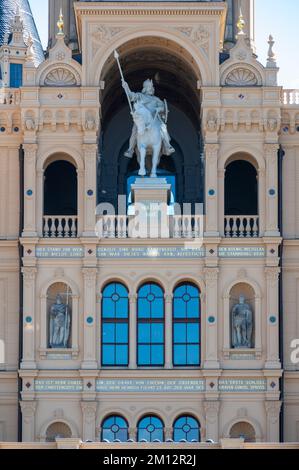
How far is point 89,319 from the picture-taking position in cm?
5997

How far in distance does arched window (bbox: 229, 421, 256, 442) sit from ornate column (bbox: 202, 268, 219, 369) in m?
1.80

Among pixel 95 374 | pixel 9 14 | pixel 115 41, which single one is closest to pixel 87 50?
pixel 115 41

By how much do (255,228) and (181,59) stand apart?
18.7ft

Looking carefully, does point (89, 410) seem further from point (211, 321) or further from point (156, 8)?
point (156, 8)

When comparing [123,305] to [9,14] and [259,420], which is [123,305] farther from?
[9,14]

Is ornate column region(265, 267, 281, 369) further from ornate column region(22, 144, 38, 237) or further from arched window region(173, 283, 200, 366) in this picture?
ornate column region(22, 144, 38, 237)

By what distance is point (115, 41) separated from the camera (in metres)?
61.2

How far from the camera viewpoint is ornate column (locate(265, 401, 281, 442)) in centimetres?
5919

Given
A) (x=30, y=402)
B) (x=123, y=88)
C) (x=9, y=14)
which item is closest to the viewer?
(x=30, y=402)

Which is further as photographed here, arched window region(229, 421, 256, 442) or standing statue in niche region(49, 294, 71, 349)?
standing statue in niche region(49, 294, 71, 349)

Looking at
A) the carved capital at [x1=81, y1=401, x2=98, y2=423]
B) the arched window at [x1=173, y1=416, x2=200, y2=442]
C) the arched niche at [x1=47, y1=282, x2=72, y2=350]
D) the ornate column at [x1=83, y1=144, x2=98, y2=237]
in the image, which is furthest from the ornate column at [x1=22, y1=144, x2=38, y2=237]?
the arched window at [x1=173, y1=416, x2=200, y2=442]

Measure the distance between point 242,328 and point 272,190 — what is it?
13.6 ft

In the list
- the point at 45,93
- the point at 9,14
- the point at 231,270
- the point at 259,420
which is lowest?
the point at 259,420

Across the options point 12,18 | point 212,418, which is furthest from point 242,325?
point 12,18
